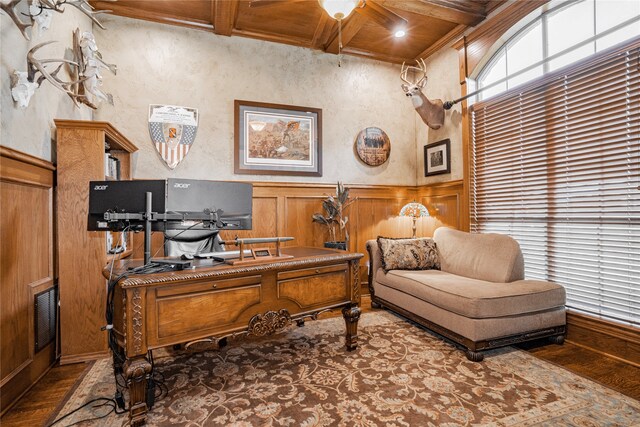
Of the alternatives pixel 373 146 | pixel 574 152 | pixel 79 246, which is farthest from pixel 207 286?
pixel 373 146

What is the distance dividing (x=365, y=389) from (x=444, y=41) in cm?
432

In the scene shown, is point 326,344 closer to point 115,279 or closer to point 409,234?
point 115,279

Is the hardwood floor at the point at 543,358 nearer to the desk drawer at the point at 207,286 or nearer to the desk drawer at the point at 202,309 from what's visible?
the desk drawer at the point at 202,309

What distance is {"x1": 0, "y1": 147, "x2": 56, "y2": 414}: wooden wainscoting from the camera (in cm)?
189

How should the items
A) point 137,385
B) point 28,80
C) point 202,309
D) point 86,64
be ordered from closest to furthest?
point 137,385
point 202,309
point 28,80
point 86,64

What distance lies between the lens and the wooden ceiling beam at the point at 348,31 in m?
3.64

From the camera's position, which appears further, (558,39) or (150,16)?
(150,16)

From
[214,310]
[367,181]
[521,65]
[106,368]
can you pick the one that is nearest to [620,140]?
[521,65]

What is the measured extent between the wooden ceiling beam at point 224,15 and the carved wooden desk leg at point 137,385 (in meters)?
3.43

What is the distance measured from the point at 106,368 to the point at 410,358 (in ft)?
7.55

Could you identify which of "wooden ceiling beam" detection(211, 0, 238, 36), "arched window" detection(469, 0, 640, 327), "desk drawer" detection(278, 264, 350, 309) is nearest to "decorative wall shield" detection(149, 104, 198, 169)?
"wooden ceiling beam" detection(211, 0, 238, 36)

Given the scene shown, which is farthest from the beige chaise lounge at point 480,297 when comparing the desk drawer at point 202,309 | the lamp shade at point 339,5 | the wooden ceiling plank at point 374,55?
the wooden ceiling plank at point 374,55

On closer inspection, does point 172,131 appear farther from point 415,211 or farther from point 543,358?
point 543,358

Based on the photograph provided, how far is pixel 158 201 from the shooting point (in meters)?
1.90
